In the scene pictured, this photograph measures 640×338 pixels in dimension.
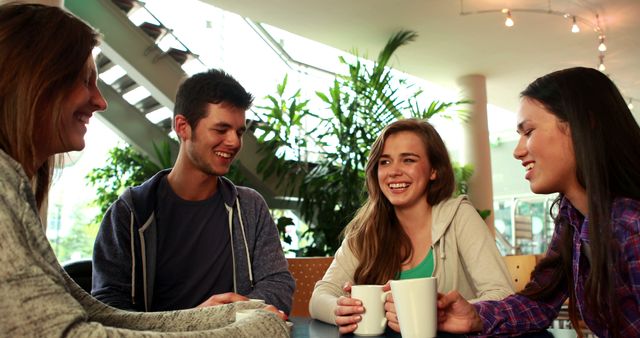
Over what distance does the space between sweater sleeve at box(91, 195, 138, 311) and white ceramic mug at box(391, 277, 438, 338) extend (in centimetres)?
92

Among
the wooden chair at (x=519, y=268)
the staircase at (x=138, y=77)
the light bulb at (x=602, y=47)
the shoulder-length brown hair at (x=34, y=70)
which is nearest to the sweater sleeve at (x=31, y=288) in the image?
the shoulder-length brown hair at (x=34, y=70)

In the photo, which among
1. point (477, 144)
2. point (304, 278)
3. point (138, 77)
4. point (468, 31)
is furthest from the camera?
point (477, 144)

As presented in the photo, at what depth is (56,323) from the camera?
1.93 feet

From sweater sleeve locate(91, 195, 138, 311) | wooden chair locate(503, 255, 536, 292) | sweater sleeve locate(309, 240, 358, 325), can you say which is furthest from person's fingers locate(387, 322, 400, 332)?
wooden chair locate(503, 255, 536, 292)

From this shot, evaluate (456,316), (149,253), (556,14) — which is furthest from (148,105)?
(456,316)

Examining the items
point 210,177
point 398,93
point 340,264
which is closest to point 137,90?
point 398,93

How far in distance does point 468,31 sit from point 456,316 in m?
5.80

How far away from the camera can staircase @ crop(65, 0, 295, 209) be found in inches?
186

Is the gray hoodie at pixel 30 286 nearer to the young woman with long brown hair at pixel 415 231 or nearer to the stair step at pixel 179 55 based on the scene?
the young woman with long brown hair at pixel 415 231

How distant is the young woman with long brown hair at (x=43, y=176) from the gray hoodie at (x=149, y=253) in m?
0.72

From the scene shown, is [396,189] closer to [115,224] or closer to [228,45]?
[115,224]

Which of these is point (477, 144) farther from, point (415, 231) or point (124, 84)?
point (415, 231)

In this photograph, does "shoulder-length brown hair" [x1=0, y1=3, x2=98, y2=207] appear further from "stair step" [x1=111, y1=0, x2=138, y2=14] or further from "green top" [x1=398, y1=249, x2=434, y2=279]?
"stair step" [x1=111, y1=0, x2=138, y2=14]

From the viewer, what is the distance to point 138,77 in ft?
16.3
